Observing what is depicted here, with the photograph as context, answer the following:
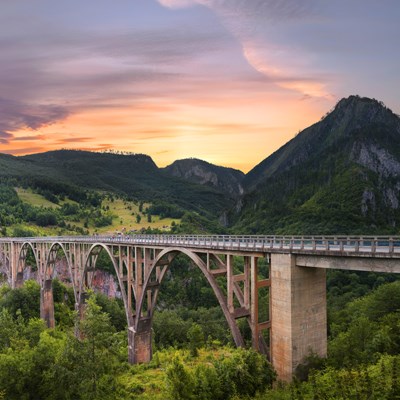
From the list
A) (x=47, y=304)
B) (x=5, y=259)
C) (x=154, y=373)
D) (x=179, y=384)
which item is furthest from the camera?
(x=5, y=259)

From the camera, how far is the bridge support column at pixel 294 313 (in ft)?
85.3

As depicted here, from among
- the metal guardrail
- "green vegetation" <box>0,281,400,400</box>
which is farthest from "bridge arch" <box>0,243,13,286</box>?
"green vegetation" <box>0,281,400,400</box>

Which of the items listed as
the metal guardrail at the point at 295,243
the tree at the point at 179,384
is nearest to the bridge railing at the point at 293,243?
the metal guardrail at the point at 295,243

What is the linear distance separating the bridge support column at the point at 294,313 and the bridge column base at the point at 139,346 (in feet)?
80.8

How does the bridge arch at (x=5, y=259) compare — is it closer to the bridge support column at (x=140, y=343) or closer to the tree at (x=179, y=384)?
the bridge support column at (x=140, y=343)

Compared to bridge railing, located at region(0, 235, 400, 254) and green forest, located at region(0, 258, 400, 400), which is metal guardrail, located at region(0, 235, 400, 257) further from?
green forest, located at region(0, 258, 400, 400)

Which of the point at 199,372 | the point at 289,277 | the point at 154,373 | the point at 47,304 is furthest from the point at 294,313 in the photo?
the point at 47,304

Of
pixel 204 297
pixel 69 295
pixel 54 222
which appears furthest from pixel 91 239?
pixel 54 222

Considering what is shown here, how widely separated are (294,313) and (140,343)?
91.4ft

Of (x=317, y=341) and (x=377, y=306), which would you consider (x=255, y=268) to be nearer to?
(x=317, y=341)

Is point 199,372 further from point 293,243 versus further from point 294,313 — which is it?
point 293,243

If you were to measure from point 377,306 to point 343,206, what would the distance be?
493 ft

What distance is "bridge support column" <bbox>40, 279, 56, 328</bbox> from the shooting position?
7010cm

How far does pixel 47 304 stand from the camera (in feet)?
232
